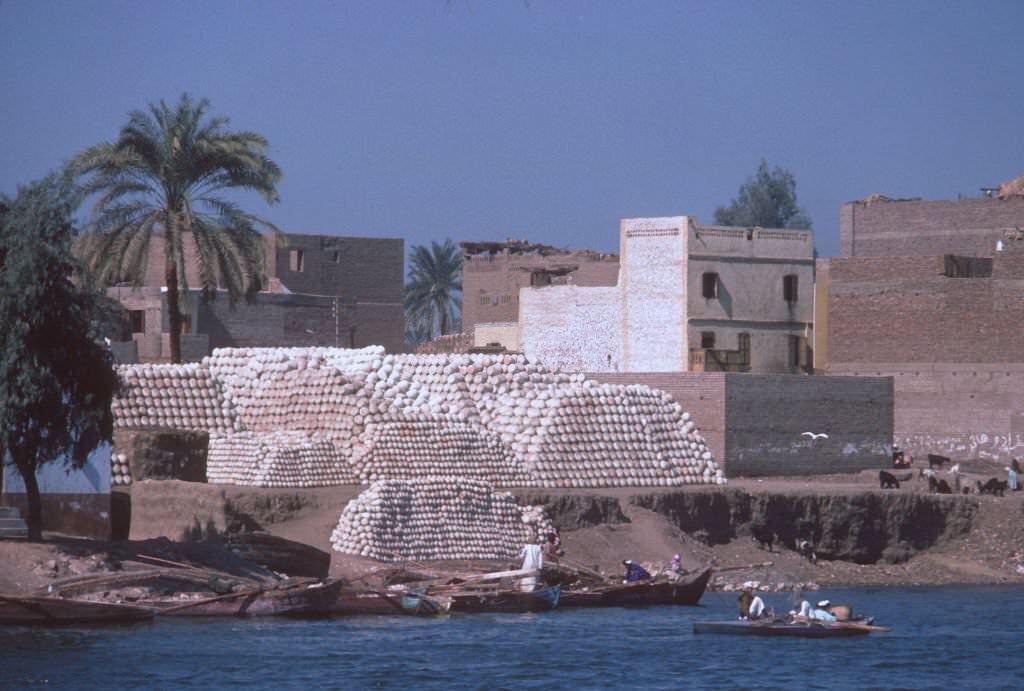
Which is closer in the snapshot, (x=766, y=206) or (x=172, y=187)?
(x=172, y=187)

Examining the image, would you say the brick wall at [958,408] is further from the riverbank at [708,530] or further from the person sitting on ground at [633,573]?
the person sitting on ground at [633,573]

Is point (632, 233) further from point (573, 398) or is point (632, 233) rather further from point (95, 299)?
point (95, 299)

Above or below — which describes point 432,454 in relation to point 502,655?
above

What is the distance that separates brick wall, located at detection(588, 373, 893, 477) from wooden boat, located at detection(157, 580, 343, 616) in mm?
16531

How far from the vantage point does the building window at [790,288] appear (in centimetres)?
5738

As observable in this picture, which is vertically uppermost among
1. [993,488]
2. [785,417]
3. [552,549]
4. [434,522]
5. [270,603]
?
[785,417]

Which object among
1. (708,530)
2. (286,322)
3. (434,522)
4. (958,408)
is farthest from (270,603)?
(958,408)

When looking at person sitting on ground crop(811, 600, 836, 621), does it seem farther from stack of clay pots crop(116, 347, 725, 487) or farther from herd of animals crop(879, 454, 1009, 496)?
herd of animals crop(879, 454, 1009, 496)

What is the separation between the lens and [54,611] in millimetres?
30031

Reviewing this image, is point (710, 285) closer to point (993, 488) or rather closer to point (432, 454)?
point (993, 488)

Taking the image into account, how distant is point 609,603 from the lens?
35781 millimetres

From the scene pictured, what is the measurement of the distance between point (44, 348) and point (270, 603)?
5473 millimetres

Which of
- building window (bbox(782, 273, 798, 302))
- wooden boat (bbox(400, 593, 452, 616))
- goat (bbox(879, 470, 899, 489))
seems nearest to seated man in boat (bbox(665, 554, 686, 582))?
wooden boat (bbox(400, 593, 452, 616))

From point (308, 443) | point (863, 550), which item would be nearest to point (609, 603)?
point (308, 443)
